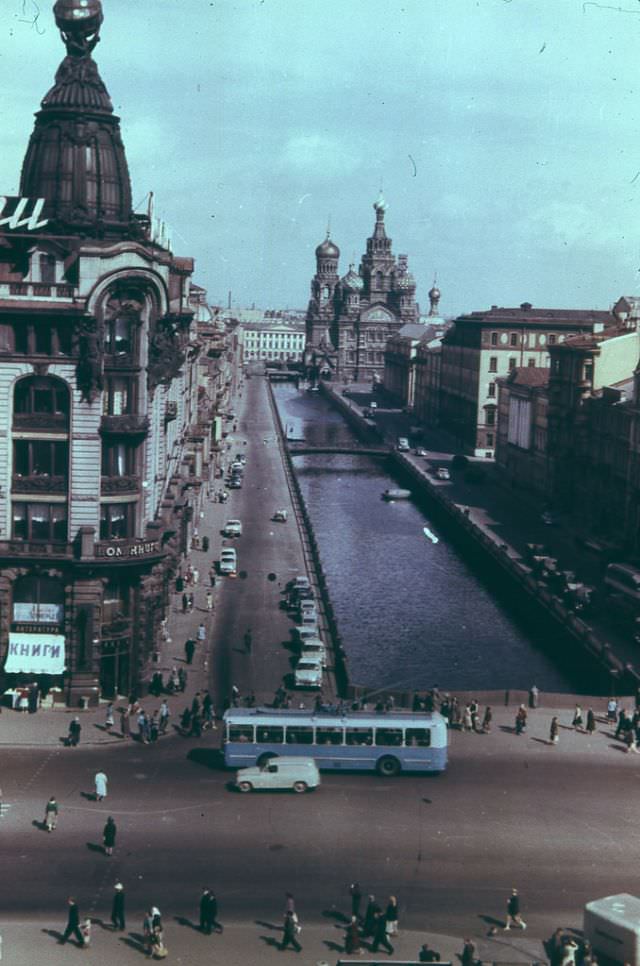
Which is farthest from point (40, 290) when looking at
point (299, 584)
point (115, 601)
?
point (299, 584)

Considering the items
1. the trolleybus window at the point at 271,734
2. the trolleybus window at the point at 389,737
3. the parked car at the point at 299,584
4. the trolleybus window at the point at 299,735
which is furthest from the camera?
the parked car at the point at 299,584

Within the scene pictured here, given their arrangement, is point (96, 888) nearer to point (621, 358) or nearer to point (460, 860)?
point (460, 860)

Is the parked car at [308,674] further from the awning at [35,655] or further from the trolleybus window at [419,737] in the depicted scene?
the trolleybus window at [419,737]

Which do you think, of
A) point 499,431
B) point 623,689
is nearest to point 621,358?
point 499,431

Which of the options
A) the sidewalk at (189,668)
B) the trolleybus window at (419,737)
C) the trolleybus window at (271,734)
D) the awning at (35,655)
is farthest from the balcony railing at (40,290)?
the trolleybus window at (419,737)

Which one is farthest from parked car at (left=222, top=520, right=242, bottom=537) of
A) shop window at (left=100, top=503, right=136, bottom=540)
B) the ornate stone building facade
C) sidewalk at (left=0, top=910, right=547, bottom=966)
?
sidewalk at (left=0, top=910, right=547, bottom=966)

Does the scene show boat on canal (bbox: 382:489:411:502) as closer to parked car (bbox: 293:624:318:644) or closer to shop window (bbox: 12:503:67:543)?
parked car (bbox: 293:624:318:644)
